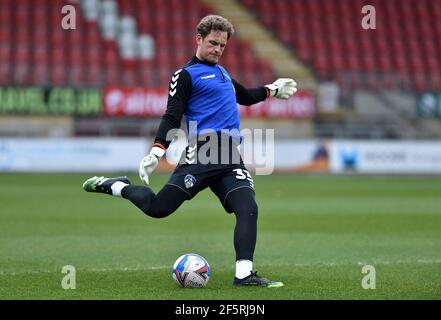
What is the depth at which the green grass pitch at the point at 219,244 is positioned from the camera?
7.23m

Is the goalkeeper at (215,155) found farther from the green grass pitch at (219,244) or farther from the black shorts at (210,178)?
the green grass pitch at (219,244)

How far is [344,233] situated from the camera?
12211 mm

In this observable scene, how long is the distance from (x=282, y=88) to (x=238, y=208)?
4.88ft

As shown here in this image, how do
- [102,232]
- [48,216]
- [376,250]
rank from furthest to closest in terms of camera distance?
[48,216] → [102,232] → [376,250]

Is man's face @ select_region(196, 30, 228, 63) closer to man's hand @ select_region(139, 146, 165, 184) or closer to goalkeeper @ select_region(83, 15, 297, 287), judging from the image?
goalkeeper @ select_region(83, 15, 297, 287)

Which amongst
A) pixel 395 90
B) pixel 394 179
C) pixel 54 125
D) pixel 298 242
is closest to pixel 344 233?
pixel 298 242

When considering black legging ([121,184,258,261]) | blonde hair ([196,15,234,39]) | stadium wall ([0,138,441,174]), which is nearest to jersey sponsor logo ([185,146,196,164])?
black legging ([121,184,258,261])

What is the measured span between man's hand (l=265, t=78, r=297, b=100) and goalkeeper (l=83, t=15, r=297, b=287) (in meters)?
0.70

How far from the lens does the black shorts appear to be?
743 cm

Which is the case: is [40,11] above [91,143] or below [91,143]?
above

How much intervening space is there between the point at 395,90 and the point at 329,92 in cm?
266

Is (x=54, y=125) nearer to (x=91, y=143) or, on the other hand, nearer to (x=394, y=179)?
(x=91, y=143)

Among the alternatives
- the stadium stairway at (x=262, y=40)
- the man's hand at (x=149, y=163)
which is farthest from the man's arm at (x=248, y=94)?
the stadium stairway at (x=262, y=40)

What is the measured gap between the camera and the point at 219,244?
1091 cm
